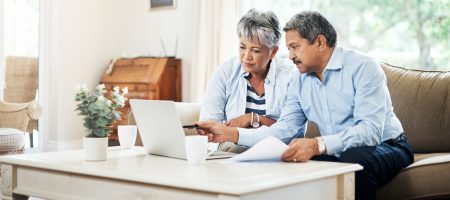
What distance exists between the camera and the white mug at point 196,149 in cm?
173

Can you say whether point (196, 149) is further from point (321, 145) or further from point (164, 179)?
point (321, 145)

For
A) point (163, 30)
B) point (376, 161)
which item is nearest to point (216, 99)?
point (376, 161)

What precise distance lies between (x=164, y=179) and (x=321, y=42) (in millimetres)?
973

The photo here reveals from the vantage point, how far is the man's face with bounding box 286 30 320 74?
214 centimetres

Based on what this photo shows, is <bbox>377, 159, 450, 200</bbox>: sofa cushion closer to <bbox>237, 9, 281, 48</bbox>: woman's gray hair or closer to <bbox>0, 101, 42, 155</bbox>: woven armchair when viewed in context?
<bbox>237, 9, 281, 48</bbox>: woman's gray hair

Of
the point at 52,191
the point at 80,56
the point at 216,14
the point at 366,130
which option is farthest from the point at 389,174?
the point at 80,56

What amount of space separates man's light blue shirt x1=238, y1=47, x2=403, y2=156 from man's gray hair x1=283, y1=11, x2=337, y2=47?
0.10 meters

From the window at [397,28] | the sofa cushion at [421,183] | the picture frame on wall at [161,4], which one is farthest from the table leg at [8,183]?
the picture frame on wall at [161,4]

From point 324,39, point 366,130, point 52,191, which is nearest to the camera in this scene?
point 52,191

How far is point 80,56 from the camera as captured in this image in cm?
541

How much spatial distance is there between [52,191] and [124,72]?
11.3ft

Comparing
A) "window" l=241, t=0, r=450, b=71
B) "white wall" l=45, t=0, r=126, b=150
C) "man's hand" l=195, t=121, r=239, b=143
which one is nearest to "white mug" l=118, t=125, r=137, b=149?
"man's hand" l=195, t=121, r=239, b=143

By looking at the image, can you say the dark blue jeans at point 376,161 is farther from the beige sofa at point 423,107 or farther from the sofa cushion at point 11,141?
the sofa cushion at point 11,141

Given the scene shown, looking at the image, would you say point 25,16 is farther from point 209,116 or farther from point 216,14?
point 209,116
